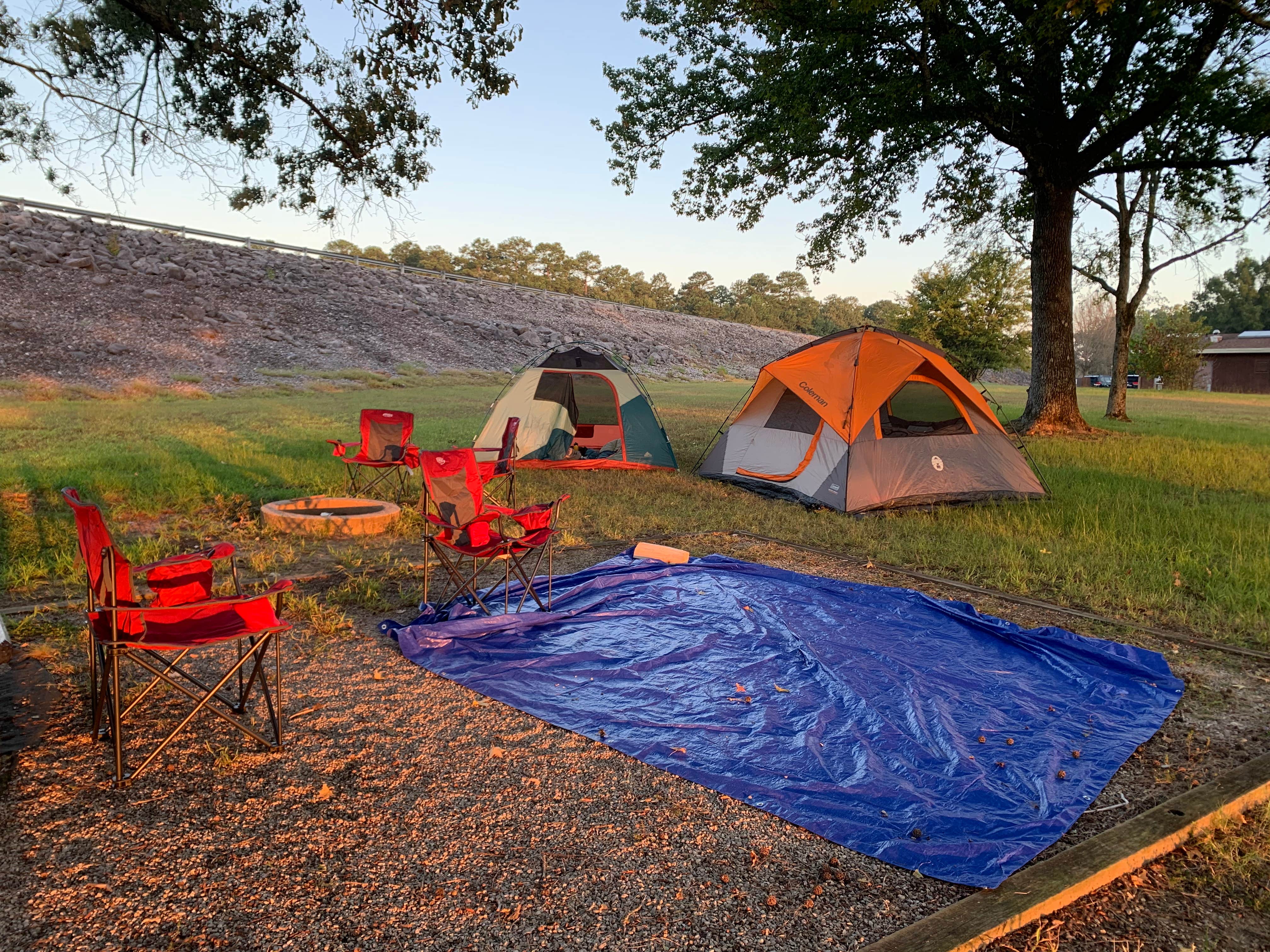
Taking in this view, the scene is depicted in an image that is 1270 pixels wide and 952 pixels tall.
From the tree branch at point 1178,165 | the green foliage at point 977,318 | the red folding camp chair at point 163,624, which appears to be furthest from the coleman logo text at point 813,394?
the green foliage at point 977,318

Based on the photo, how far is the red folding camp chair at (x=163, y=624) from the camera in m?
2.63

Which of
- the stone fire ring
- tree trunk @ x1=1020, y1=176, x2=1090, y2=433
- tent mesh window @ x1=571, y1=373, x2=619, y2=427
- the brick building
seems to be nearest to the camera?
the stone fire ring

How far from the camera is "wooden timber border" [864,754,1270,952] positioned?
1971 mm

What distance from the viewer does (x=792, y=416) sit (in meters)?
8.06

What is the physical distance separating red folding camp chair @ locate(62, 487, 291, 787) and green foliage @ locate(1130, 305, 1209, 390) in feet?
141

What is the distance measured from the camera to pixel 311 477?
26.8 feet

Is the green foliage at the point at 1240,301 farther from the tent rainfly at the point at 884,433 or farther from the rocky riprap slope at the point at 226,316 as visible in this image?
the tent rainfly at the point at 884,433

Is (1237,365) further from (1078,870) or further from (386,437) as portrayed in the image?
(1078,870)

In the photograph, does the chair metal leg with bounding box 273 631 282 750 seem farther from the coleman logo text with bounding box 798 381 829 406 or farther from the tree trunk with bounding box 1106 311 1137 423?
the tree trunk with bounding box 1106 311 1137 423

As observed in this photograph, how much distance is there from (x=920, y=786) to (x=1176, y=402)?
28256 millimetres

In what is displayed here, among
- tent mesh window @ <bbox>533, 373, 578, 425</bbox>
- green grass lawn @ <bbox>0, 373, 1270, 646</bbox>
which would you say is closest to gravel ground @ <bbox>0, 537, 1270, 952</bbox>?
green grass lawn @ <bbox>0, 373, 1270, 646</bbox>

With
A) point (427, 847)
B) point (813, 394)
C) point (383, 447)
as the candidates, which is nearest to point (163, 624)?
point (427, 847)

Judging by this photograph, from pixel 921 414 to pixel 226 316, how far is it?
22659 mm

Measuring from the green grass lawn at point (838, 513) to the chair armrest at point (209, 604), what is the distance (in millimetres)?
2668
